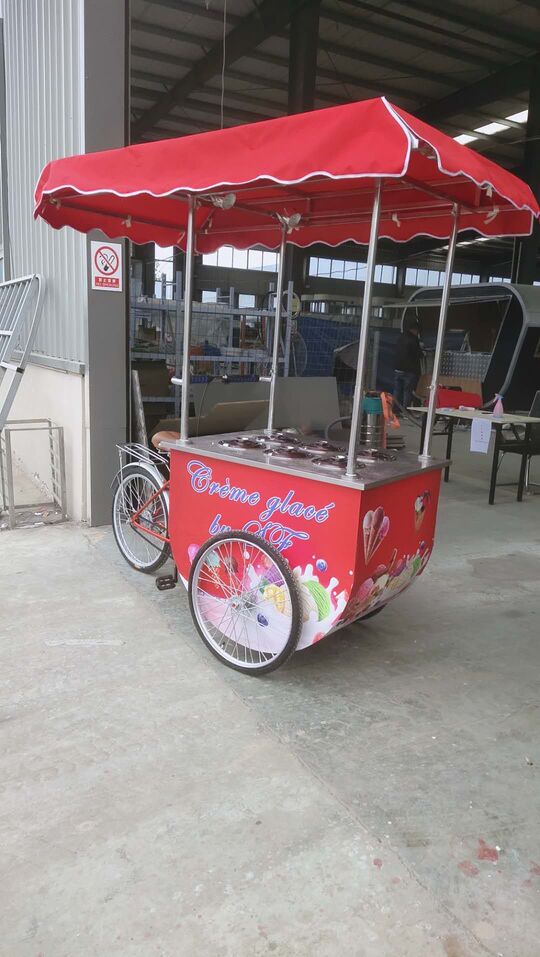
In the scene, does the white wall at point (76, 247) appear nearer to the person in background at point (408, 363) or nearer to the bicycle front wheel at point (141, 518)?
the bicycle front wheel at point (141, 518)

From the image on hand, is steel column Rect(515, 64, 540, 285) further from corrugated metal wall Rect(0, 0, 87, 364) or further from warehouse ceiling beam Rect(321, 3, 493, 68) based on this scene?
corrugated metal wall Rect(0, 0, 87, 364)

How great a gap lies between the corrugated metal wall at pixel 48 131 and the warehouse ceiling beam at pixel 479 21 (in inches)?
329

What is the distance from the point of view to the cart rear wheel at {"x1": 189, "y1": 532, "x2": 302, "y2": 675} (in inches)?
110

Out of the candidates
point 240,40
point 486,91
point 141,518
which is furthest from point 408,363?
point 141,518

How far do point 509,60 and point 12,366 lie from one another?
48.2 feet

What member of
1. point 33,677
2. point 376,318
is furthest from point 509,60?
point 33,677

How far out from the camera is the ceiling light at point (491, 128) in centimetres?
1791

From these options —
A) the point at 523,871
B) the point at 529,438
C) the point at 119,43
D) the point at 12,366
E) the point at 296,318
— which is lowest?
the point at 523,871

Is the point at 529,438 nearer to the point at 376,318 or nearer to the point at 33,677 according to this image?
the point at 33,677

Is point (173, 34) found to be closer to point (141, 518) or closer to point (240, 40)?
point (240, 40)

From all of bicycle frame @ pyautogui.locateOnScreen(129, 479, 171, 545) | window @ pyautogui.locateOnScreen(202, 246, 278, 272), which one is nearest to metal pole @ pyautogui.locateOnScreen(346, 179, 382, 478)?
bicycle frame @ pyautogui.locateOnScreen(129, 479, 171, 545)

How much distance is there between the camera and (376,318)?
2012 centimetres

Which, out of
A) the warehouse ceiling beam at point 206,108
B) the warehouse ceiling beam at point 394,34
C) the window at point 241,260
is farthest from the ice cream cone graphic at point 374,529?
Answer: the window at point 241,260

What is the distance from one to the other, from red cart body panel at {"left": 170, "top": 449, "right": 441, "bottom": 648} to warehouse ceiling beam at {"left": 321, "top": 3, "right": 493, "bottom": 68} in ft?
40.8
